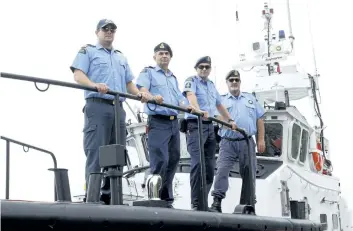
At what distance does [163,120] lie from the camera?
4.85 meters

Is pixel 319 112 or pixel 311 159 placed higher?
pixel 319 112

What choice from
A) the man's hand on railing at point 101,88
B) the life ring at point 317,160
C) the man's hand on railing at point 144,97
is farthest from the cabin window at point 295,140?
the man's hand on railing at point 101,88

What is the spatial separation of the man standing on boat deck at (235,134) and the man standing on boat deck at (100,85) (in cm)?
155

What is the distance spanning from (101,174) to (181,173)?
3.84 m

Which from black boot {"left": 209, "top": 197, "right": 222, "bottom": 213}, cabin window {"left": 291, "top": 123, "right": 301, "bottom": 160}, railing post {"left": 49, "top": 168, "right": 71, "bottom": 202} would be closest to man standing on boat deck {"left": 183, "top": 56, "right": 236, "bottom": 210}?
black boot {"left": 209, "top": 197, "right": 222, "bottom": 213}

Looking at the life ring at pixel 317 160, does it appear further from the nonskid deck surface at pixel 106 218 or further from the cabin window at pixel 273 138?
the nonskid deck surface at pixel 106 218

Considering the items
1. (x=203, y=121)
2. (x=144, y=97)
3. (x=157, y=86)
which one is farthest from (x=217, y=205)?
(x=144, y=97)

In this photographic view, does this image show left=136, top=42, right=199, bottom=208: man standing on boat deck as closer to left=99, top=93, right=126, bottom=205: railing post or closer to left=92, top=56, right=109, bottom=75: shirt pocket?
left=92, top=56, right=109, bottom=75: shirt pocket

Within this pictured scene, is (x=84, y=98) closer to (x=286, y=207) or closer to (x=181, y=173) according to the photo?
(x=181, y=173)

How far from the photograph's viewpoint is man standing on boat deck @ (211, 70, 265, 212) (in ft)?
18.7

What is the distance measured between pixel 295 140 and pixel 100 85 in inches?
199

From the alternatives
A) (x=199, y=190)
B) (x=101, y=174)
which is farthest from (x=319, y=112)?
(x=101, y=174)

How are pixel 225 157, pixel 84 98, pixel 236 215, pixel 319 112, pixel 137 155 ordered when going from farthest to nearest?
pixel 319 112, pixel 137 155, pixel 225 157, pixel 236 215, pixel 84 98

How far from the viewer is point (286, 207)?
779cm
